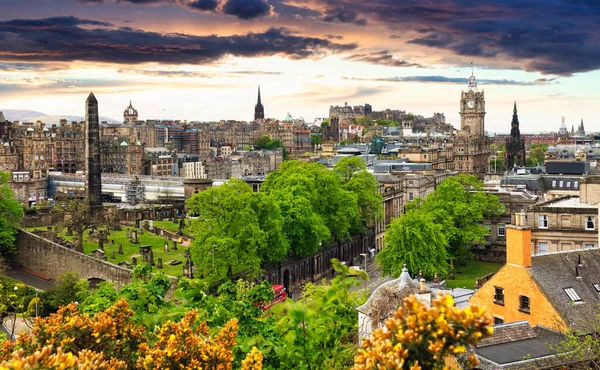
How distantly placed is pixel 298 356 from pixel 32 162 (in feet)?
531

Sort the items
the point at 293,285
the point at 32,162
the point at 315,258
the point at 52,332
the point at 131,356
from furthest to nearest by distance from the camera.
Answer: the point at 32,162 → the point at 315,258 → the point at 293,285 → the point at 131,356 → the point at 52,332

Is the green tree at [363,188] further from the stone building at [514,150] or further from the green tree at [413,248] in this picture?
the stone building at [514,150]

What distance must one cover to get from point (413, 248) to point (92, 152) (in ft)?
137

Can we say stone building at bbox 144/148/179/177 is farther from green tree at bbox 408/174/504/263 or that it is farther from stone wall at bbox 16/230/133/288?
green tree at bbox 408/174/504/263

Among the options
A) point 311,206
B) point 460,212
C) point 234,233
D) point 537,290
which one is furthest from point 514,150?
point 537,290

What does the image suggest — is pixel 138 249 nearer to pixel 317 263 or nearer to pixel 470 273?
pixel 317 263

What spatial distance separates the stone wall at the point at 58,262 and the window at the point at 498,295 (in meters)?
28.7

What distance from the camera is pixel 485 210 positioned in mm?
65938

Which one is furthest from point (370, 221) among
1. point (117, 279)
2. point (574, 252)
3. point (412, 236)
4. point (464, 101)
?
point (464, 101)

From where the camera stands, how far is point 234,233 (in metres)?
48.4

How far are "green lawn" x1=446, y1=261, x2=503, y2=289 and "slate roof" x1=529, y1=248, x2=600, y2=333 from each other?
22.1m

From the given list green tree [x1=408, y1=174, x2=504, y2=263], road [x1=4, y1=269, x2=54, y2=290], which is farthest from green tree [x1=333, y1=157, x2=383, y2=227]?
road [x1=4, y1=269, x2=54, y2=290]

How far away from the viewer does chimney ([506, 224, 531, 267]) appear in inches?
1178

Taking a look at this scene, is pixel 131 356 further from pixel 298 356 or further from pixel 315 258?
pixel 315 258
